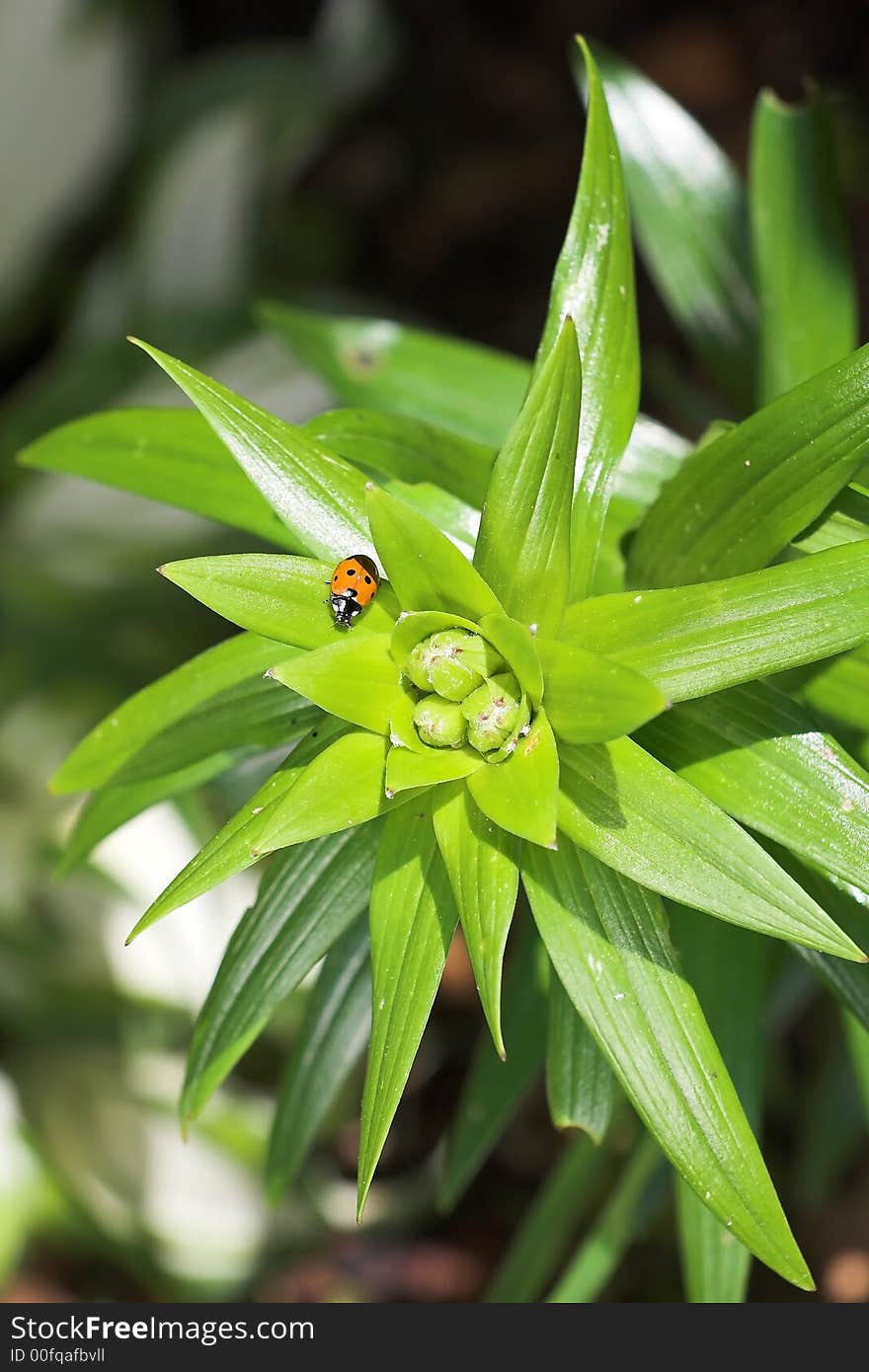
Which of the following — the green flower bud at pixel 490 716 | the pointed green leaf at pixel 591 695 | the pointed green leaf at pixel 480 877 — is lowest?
the pointed green leaf at pixel 480 877

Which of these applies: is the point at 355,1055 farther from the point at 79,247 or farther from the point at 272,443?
the point at 79,247

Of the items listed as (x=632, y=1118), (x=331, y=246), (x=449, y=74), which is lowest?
(x=632, y=1118)

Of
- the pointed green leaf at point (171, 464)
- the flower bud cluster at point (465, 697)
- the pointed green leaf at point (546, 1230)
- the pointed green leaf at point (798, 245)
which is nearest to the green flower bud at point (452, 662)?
the flower bud cluster at point (465, 697)

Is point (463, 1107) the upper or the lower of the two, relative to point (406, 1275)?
upper

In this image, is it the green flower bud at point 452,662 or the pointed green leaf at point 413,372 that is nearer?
the green flower bud at point 452,662

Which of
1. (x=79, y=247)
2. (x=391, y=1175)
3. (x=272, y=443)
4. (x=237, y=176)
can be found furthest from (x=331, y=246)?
(x=391, y=1175)

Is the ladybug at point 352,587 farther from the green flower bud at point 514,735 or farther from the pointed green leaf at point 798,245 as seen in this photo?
the pointed green leaf at point 798,245
